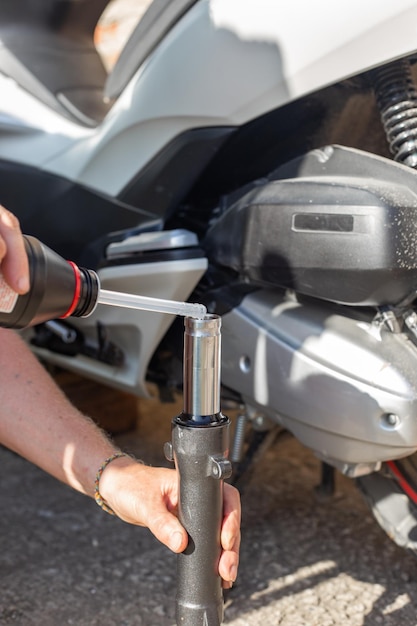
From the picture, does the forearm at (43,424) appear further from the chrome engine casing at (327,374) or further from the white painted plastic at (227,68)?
the white painted plastic at (227,68)

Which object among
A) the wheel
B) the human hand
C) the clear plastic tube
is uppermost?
the clear plastic tube

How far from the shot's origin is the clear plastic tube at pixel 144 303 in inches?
31.9

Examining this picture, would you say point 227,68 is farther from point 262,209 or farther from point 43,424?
point 43,424

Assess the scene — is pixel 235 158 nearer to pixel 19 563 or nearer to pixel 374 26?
pixel 374 26

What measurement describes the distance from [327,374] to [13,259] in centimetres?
47

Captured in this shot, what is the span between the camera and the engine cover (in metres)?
0.93

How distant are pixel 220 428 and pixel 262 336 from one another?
11.4 inches

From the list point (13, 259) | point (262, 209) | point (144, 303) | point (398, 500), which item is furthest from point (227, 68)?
point (398, 500)

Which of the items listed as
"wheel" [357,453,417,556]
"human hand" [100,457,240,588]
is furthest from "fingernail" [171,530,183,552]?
"wheel" [357,453,417,556]

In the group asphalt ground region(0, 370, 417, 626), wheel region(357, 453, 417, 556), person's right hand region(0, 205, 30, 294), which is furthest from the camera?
asphalt ground region(0, 370, 417, 626)

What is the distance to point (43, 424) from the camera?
108 cm

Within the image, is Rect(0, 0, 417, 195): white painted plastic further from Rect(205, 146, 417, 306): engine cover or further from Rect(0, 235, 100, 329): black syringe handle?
Rect(0, 235, 100, 329): black syringe handle

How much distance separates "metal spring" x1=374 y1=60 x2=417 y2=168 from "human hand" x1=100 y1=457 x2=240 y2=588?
1.51 ft

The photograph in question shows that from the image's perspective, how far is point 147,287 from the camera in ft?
4.08
